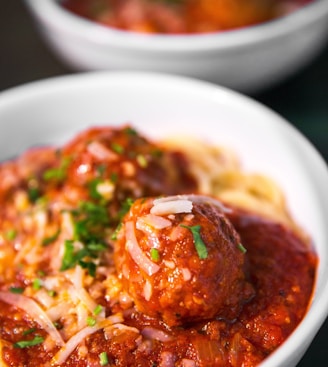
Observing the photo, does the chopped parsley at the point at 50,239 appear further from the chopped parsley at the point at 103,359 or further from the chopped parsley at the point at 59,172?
the chopped parsley at the point at 103,359

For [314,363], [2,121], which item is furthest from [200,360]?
[2,121]

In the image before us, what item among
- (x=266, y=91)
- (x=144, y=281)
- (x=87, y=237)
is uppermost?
(x=144, y=281)

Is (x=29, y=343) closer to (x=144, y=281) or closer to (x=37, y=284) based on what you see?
(x=37, y=284)

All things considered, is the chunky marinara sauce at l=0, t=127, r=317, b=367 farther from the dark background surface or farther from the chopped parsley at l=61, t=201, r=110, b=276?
the dark background surface

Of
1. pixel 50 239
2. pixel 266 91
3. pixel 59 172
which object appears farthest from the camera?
pixel 266 91

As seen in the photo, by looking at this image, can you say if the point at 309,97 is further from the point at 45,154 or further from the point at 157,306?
the point at 157,306

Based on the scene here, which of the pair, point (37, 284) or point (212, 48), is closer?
point (37, 284)

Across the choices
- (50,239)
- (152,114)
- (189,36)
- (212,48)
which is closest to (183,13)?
(189,36)
